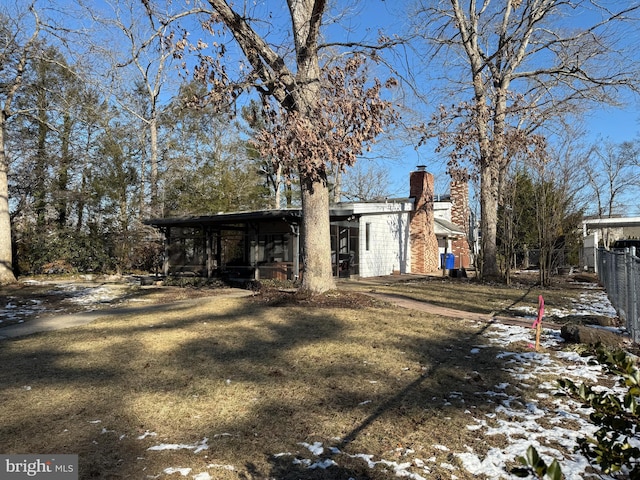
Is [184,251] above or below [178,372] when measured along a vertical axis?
above

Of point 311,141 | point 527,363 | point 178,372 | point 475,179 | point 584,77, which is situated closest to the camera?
point 178,372

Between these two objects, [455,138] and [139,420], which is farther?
[455,138]

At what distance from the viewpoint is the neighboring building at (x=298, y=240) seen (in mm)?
16531

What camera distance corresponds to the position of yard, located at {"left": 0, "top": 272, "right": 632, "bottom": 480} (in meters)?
3.20

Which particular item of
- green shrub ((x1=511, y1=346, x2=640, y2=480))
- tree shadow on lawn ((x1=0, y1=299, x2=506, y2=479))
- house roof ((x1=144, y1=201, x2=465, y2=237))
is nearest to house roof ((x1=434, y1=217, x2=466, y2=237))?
house roof ((x1=144, y1=201, x2=465, y2=237))

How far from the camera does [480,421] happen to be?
3854 mm

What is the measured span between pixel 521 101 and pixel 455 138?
269 cm

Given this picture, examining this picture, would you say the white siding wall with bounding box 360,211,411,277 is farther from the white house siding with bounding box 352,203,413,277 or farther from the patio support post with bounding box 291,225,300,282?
the patio support post with bounding box 291,225,300,282

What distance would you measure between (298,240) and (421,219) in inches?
341

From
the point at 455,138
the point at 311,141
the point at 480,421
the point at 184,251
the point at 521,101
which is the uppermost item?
the point at 521,101

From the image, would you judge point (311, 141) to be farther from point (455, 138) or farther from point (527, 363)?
point (455, 138)

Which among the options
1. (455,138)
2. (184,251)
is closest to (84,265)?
(184,251)

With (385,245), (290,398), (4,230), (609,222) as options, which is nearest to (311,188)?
(290,398)

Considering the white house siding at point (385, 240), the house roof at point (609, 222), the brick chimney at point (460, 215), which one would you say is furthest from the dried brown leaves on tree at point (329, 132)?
the house roof at point (609, 222)
